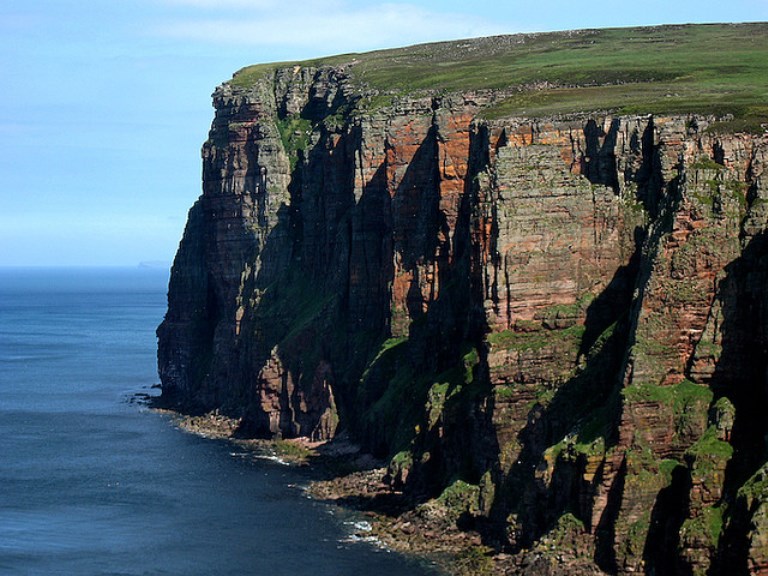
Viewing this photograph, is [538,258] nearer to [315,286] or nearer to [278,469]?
[278,469]

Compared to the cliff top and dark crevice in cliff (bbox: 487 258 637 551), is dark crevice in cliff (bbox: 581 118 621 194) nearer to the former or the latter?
the cliff top

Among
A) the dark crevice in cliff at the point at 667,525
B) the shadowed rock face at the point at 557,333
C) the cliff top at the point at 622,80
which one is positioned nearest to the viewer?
the dark crevice in cliff at the point at 667,525

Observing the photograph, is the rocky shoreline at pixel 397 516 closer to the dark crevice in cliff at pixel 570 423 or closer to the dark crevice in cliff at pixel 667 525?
the dark crevice in cliff at pixel 570 423

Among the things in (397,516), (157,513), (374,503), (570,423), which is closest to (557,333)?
(570,423)

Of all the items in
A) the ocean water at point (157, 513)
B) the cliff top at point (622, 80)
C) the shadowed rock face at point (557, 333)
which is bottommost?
the ocean water at point (157, 513)

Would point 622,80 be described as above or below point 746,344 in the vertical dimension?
above

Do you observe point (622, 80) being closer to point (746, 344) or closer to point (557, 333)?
point (557, 333)

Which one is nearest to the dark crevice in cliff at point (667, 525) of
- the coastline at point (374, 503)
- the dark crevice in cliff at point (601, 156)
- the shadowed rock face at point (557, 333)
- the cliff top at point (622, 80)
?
the shadowed rock face at point (557, 333)

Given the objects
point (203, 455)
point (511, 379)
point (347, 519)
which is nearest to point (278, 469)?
point (203, 455)
